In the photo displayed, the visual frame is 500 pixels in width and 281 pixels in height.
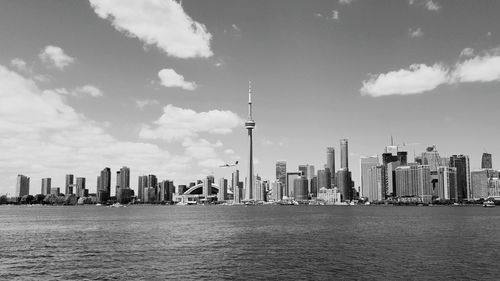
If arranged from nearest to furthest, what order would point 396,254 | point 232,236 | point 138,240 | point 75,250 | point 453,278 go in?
point 453,278 → point 396,254 → point 75,250 → point 138,240 → point 232,236

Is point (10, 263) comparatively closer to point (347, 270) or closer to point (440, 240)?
point (347, 270)

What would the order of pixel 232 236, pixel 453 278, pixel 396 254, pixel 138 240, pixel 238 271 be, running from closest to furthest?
1. pixel 453 278
2. pixel 238 271
3. pixel 396 254
4. pixel 138 240
5. pixel 232 236

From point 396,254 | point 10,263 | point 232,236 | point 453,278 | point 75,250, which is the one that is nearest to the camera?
point 453,278

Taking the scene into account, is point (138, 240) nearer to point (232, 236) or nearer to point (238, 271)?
point (232, 236)

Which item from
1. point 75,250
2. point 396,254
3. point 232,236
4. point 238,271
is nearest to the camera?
point 238,271

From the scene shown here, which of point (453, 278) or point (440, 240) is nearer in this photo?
point (453, 278)

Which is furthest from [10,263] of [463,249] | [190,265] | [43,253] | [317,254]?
[463,249]

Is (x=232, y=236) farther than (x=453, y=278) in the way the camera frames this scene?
Yes

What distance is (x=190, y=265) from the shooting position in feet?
222

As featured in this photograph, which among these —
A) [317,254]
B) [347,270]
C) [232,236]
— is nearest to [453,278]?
[347,270]

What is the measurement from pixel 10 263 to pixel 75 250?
50.0ft

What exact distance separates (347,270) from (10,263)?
51394 millimetres

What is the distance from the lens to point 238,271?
63.5 m

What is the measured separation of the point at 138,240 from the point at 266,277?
165ft
